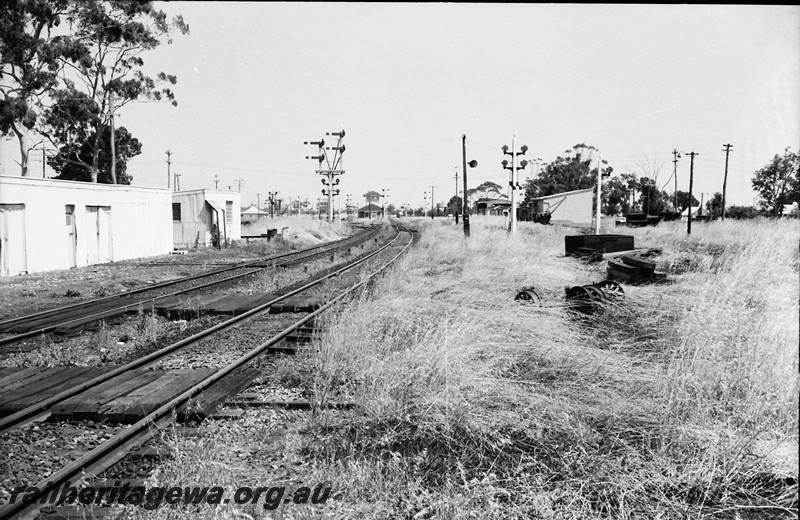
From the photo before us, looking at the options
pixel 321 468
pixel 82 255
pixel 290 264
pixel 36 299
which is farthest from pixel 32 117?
pixel 321 468

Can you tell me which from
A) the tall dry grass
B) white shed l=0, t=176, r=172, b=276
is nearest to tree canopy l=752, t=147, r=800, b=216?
the tall dry grass

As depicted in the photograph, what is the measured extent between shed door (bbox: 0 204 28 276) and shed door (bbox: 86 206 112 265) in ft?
10.0

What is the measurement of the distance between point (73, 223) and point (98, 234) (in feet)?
4.87

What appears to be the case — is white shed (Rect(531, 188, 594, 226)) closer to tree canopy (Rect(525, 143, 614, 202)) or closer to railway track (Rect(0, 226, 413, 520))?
tree canopy (Rect(525, 143, 614, 202))

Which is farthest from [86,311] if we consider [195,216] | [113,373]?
[195,216]

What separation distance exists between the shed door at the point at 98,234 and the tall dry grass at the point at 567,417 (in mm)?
15993

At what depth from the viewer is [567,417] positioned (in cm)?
353

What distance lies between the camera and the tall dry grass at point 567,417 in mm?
3072

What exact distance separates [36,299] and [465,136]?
30.7 meters

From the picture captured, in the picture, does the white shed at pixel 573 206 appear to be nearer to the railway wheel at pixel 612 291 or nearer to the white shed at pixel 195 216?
the white shed at pixel 195 216

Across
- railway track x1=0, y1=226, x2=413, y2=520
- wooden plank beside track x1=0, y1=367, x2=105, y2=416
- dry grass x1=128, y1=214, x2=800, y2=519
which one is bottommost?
wooden plank beside track x1=0, y1=367, x2=105, y2=416

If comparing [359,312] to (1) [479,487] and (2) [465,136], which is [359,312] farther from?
(2) [465,136]

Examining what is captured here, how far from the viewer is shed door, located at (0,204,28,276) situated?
49.1ft

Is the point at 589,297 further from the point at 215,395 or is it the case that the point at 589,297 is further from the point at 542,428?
the point at 215,395
